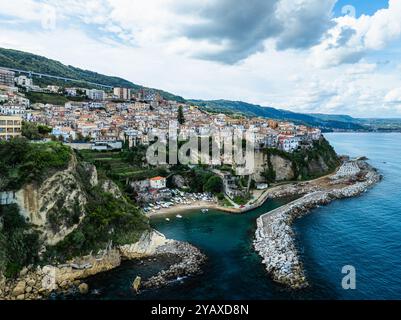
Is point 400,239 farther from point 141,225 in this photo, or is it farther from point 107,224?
point 107,224

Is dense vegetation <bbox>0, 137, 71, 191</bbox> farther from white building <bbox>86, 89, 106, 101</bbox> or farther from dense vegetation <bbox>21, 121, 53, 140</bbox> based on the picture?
white building <bbox>86, 89, 106, 101</bbox>

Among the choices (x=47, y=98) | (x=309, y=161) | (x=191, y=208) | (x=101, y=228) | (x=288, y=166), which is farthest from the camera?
(x=47, y=98)

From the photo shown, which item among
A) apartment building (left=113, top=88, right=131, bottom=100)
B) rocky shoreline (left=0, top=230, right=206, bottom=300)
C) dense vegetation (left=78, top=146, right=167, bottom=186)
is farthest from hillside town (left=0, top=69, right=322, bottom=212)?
apartment building (left=113, top=88, right=131, bottom=100)

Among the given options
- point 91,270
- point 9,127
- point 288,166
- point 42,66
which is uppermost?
point 42,66

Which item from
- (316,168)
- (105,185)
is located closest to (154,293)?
(105,185)

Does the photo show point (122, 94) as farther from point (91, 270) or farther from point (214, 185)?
point (91, 270)

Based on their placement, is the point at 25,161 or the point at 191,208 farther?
the point at 191,208
